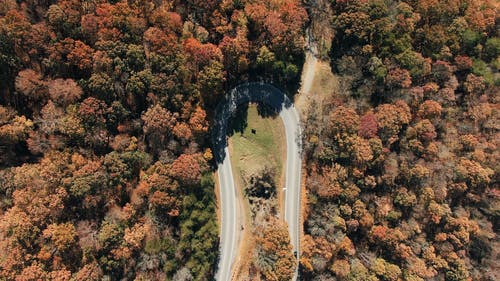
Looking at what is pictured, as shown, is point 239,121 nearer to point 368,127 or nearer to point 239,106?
point 239,106

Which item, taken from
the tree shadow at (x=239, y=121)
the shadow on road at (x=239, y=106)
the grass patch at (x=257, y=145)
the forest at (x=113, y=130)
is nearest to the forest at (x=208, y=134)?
the forest at (x=113, y=130)

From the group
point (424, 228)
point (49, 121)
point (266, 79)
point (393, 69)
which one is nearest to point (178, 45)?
point (266, 79)

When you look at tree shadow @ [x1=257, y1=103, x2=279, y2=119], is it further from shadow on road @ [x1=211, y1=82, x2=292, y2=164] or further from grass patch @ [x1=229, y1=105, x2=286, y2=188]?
grass patch @ [x1=229, y1=105, x2=286, y2=188]

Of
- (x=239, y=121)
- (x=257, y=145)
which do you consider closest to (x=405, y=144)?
(x=257, y=145)

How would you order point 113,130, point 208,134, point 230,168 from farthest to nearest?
point 230,168, point 208,134, point 113,130

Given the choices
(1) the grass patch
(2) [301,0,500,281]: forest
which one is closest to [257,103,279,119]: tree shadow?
(1) the grass patch

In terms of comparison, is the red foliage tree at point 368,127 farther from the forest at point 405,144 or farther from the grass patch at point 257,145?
the grass patch at point 257,145
